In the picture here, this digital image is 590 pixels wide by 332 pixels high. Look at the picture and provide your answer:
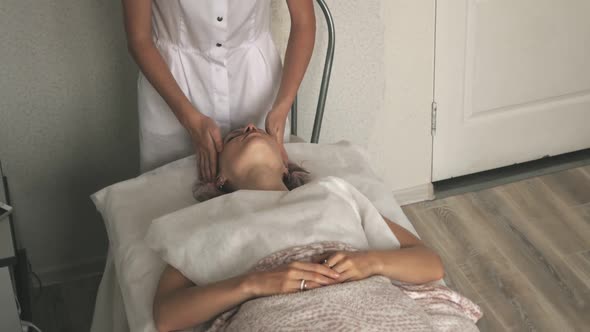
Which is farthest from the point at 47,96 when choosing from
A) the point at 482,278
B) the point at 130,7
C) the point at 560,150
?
the point at 560,150

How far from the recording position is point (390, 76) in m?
2.76

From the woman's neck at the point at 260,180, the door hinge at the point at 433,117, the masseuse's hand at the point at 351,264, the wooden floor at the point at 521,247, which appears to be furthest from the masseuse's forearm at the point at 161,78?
the door hinge at the point at 433,117

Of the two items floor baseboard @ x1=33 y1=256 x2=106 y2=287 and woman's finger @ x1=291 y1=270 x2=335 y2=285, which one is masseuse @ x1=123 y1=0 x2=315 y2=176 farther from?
floor baseboard @ x1=33 y1=256 x2=106 y2=287

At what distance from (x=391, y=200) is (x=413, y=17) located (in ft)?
3.14

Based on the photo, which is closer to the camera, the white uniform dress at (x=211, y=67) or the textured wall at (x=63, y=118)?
the white uniform dress at (x=211, y=67)

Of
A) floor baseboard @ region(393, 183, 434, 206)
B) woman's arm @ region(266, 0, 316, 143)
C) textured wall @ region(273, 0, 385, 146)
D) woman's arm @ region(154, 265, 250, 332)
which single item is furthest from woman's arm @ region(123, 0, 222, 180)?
floor baseboard @ region(393, 183, 434, 206)

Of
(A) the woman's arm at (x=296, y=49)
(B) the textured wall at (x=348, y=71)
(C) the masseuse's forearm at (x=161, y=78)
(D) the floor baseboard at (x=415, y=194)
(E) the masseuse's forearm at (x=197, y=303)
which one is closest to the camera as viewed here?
(E) the masseuse's forearm at (x=197, y=303)

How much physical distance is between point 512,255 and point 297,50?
1.09 m

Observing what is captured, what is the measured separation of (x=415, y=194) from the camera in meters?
3.01

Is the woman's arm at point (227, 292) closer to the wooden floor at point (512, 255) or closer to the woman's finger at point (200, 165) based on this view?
the woman's finger at point (200, 165)

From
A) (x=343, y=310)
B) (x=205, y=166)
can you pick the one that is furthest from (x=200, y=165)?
(x=343, y=310)

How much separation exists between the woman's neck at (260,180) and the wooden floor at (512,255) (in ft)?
2.99

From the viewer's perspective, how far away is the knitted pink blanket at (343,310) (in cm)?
136

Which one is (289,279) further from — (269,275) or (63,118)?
(63,118)
